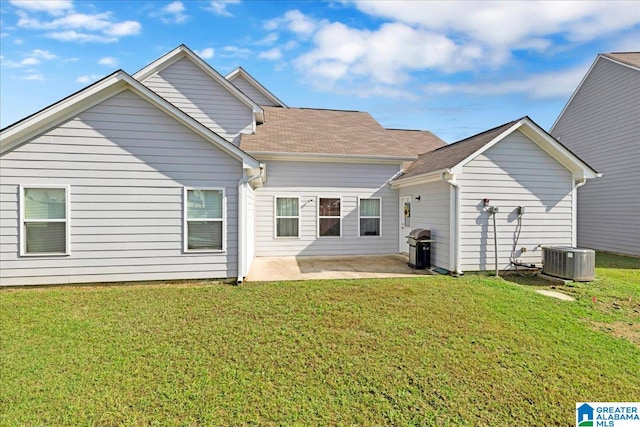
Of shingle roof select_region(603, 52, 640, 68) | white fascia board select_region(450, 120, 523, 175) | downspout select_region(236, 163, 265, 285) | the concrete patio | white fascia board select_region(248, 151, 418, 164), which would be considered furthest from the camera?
shingle roof select_region(603, 52, 640, 68)

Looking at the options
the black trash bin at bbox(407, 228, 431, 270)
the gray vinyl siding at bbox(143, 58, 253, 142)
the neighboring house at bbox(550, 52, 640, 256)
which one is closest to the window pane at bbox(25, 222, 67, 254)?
the gray vinyl siding at bbox(143, 58, 253, 142)

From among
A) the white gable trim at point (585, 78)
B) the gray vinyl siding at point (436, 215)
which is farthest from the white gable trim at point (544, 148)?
the white gable trim at point (585, 78)

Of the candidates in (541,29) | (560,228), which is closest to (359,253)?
(560,228)

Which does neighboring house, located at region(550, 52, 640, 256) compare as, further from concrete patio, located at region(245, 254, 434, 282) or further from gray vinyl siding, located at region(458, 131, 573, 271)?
concrete patio, located at region(245, 254, 434, 282)

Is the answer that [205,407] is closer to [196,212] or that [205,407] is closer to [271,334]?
[271,334]

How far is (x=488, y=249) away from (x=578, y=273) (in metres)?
2.10

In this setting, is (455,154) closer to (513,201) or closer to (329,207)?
(513,201)

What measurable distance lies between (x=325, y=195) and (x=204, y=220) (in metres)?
5.02

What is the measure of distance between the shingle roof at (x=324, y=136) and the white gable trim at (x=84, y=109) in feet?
11.6

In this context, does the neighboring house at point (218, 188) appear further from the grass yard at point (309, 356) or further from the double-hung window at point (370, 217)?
the grass yard at point (309, 356)

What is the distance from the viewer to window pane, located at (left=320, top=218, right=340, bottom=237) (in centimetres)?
1139

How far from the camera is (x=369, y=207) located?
11688mm

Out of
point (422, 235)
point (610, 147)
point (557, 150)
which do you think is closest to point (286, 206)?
point (422, 235)

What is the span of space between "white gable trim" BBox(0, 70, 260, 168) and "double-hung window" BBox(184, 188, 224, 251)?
129 cm
